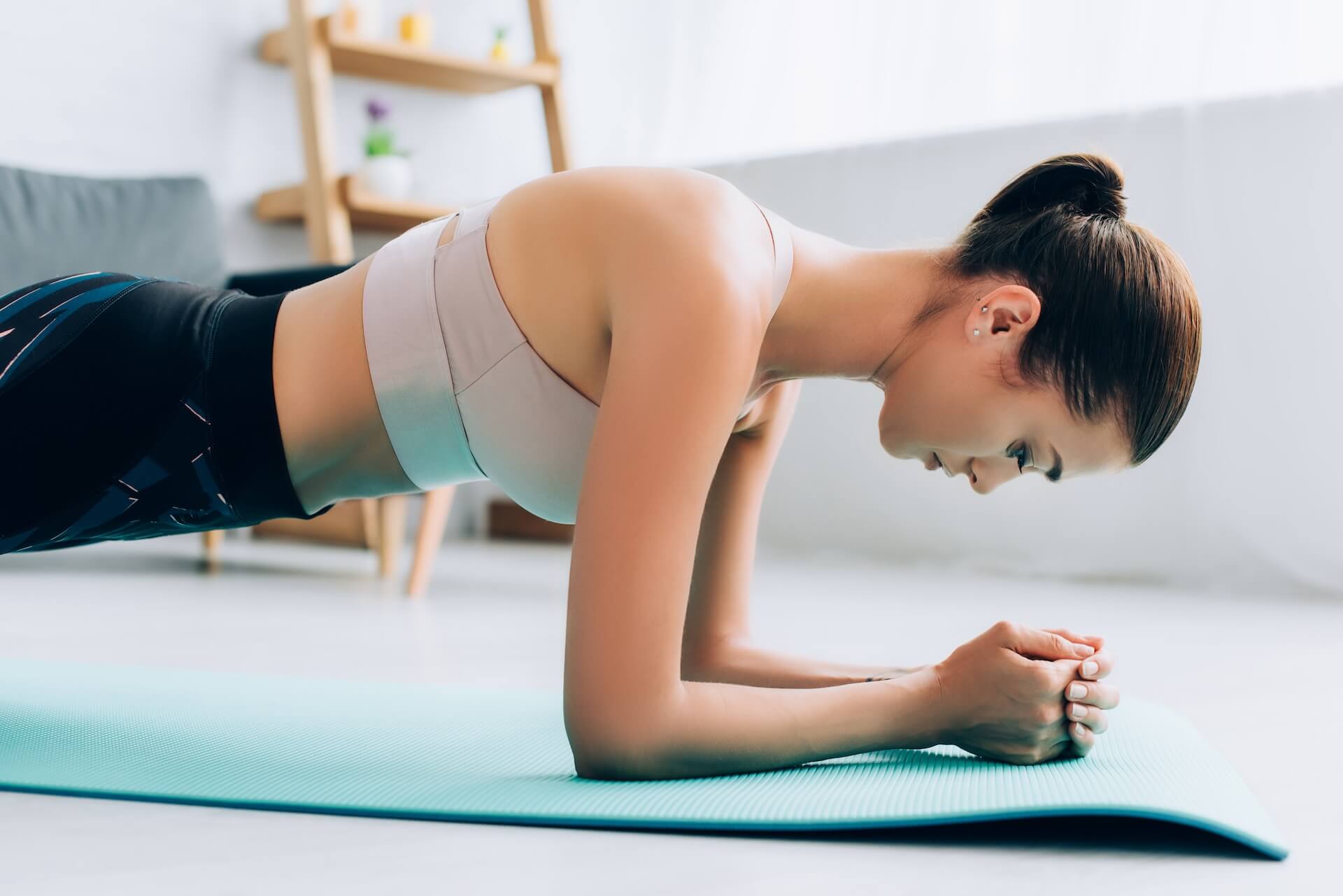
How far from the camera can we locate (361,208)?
11.3 feet

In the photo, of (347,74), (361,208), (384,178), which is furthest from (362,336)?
(347,74)

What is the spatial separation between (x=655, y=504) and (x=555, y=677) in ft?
2.91

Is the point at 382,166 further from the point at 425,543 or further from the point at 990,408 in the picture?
the point at 990,408

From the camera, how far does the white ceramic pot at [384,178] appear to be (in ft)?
11.6

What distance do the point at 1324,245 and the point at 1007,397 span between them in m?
2.17

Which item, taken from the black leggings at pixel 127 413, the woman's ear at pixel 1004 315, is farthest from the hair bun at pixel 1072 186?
the black leggings at pixel 127 413

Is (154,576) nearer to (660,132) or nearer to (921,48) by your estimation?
(660,132)

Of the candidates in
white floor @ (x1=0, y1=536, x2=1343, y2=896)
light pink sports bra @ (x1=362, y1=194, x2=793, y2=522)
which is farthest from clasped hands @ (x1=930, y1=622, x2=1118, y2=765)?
light pink sports bra @ (x1=362, y1=194, x2=793, y2=522)

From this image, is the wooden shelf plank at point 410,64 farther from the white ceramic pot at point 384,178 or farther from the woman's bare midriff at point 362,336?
the woman's bare midriff at point 362,336

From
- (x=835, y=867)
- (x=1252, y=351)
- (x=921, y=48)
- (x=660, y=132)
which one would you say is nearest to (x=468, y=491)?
(x=660, y=132)

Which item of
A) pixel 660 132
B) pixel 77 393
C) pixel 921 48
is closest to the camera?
pixel 77 393

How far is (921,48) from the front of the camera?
3371 millimetres

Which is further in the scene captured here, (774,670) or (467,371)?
(774,670)

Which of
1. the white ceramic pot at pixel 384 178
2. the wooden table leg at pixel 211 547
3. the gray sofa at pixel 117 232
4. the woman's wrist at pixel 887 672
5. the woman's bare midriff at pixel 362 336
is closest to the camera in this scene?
the woman's bare midriff at pixel 362 336
